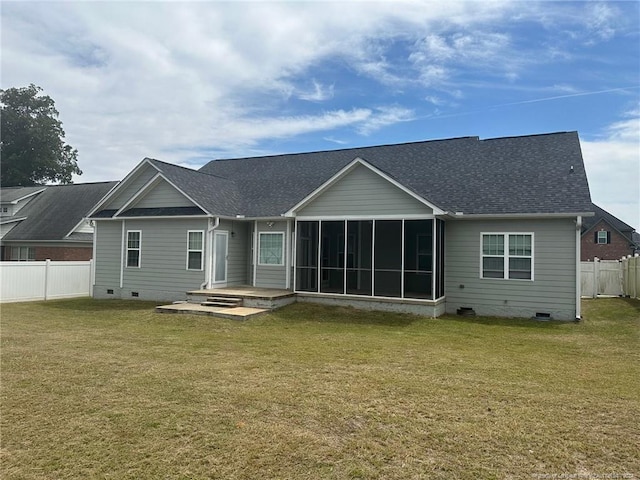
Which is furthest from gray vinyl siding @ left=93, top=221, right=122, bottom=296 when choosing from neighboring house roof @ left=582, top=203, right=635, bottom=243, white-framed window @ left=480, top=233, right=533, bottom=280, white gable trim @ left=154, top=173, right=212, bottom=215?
neighboring house roof @ left=582, top=203, right=635, bottom=243

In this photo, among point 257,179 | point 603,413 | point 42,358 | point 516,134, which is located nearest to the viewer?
point 603,413

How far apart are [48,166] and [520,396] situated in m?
55.1

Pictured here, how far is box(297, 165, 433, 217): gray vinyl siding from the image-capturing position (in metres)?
13.6

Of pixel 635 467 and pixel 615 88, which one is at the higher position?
pixel 615 88

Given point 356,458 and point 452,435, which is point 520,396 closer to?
point 452,435

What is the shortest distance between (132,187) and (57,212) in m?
13.6

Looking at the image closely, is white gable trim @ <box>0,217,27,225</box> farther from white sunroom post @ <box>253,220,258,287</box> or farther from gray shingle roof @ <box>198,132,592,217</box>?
white sunroom post @ <box>253,220,258,287</box>

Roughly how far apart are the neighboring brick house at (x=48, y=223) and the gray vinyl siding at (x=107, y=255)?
965cm

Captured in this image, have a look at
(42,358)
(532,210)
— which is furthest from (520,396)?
(532,210)

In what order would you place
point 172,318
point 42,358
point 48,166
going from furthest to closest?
point 48,166 → point 172,318 → point 42,358

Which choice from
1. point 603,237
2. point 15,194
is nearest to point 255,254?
point 15,194

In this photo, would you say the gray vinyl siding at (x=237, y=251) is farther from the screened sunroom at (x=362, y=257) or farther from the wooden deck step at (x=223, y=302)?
the screened sunroom at (x=362, y=257)

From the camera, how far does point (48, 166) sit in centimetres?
4859

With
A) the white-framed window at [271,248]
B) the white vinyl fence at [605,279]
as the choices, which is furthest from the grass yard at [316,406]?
the white vinyl fence at [605,279]
